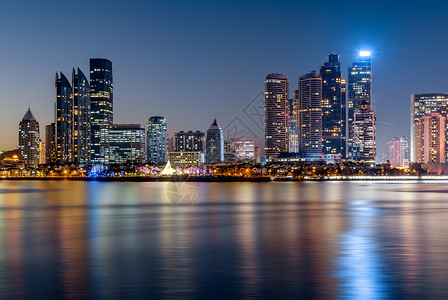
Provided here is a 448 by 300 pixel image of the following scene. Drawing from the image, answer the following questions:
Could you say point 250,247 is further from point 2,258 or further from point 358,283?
point 2,258

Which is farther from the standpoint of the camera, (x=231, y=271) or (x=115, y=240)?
(x=115, y=240)

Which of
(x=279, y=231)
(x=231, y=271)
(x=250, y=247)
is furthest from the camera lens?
(x=279, y=231)

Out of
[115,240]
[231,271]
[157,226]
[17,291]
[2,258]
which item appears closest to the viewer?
[17,291]

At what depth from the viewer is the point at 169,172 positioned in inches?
7244

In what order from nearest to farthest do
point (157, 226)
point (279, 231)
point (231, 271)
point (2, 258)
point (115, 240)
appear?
point (231, 271) → point (2, 258) → point (115, 240) → point (279, 231) → point (157, 226)

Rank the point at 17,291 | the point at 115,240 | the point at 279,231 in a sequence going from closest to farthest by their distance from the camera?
the point at 17,291, the point at 115,240, the point at 279,231

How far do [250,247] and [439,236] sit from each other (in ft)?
35.3

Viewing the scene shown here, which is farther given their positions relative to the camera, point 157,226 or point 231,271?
point 157,226

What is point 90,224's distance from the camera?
34.8m

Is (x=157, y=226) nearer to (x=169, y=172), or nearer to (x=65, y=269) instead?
(x=65, y=269)

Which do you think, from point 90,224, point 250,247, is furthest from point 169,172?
point 250,247

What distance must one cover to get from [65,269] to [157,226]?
1549 centimetres

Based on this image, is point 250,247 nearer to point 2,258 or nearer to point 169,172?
point 2,258

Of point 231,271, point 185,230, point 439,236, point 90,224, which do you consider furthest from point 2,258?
point 439,236
